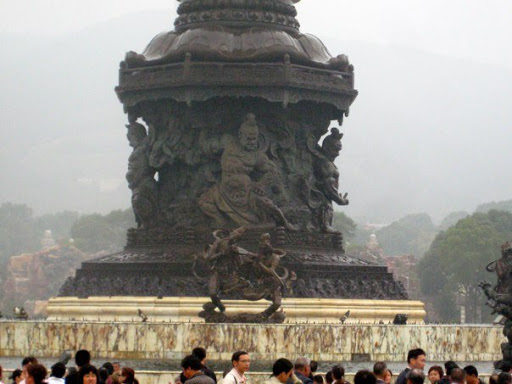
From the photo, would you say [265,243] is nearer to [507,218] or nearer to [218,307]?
[218,307]

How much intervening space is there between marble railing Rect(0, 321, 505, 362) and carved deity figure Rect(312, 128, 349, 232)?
6869 millimetres

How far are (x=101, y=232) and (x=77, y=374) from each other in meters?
131

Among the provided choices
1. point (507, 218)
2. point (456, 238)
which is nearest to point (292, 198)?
point (456, 238)

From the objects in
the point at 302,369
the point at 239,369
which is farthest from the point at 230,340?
the point at 239,369

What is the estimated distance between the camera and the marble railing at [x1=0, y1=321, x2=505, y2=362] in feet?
117

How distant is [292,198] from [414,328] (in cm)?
699

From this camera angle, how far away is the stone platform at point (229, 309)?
3941 cm

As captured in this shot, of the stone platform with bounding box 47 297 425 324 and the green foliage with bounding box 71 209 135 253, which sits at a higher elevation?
the green foliage with bounding box 71 209 135 253

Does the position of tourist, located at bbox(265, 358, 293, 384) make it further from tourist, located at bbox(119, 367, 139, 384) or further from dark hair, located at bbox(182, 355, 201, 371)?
tourist, located at bbox(119, 367, 139, 384)

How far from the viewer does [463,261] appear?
308ft

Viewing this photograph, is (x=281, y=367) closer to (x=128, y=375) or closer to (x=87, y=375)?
(x=87, y=375)

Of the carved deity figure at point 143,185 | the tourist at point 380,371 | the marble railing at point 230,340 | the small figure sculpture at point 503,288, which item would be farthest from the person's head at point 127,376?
the carved deity figure at point 143,185

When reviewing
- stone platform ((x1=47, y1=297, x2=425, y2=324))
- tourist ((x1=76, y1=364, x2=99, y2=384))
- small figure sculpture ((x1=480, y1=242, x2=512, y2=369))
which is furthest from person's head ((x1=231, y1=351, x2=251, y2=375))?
stone platform ((x1=47, y1=297, x2=425, y2=324))

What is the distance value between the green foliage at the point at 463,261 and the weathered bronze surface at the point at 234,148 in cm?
4412
